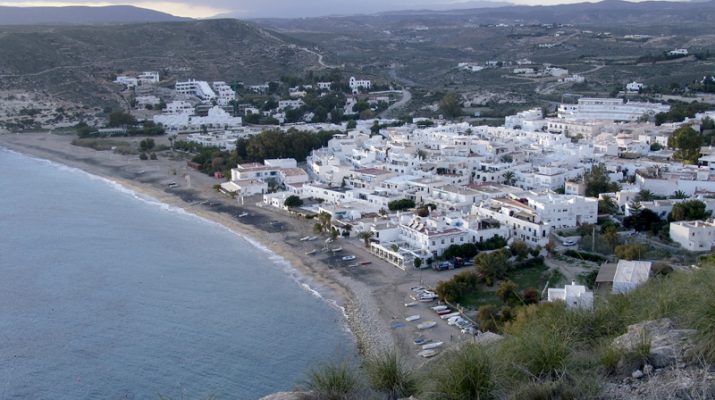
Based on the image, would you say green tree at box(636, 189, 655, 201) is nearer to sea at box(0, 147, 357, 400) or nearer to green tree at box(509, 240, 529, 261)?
green tree at box(509, 240, 529, 261)

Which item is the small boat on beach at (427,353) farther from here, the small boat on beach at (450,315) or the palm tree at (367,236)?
the palm tree at (367,236)

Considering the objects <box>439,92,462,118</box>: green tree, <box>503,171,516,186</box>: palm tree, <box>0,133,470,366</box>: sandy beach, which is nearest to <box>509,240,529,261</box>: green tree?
<box>0,133,470,366</box>: sandy beach

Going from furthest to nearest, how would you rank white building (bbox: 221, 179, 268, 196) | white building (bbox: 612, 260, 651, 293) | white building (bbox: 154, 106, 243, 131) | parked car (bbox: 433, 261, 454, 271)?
white building (bbox: 154, 106, 243, 131) → white building (bbox: 221, 179, 268, 196) → parked car (bbox: 433, 261, 454, 271) → white building (bbox: 612, 260, 651, 293)

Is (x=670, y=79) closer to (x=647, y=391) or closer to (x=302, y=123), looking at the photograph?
(x=302, y=123)

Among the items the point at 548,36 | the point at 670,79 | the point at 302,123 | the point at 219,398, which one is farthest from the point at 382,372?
the point at 548,36

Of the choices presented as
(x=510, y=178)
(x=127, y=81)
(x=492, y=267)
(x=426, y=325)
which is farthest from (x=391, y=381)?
(x=127, y=81)

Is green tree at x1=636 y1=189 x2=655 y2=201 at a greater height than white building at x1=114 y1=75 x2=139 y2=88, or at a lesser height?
greater
